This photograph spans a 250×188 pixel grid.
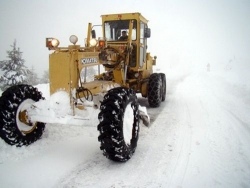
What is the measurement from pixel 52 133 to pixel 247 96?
8933 millimetres

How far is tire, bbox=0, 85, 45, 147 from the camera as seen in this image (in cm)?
375

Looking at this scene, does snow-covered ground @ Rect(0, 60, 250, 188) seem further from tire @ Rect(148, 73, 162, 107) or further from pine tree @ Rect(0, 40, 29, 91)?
pine tree @ Rect(0, 40, 29, 91)

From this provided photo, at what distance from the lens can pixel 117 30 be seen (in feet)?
24.1

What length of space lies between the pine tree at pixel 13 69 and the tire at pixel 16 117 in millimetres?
15223

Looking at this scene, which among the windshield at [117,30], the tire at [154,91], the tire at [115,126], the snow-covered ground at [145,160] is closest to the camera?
the snow-covered ground at [145,160]

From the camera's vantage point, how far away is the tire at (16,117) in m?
3.75

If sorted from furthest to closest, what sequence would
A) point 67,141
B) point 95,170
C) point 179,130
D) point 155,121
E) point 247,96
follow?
1. point 247,96
2. point 155,121
3. point 179,130
4. point 67,141
5. point 95,170

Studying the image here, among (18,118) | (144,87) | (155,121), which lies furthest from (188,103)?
(18,118)

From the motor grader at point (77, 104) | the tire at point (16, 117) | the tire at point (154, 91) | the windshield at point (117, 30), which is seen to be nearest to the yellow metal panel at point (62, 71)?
the motor grader at point (77, 104)

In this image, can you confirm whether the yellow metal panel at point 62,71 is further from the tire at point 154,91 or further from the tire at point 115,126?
the tire at point 154,91

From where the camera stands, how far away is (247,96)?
968cm

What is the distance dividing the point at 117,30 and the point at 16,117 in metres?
4.75

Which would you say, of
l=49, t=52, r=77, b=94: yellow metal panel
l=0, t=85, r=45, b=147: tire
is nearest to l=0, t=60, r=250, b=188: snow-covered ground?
l=0, t=85, r=45, b=147: tire

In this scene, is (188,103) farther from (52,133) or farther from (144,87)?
(52,133)
